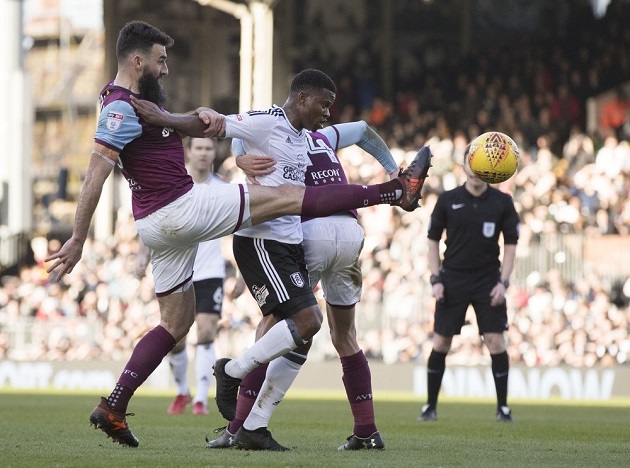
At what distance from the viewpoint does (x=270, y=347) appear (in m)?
7.91

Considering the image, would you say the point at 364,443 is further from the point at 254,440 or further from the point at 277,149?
the point at 277,149

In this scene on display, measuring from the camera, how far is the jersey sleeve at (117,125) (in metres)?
7.79

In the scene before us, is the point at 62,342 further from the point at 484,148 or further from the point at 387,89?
the point at 484,148

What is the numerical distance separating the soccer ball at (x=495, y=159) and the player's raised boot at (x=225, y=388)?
8.09ft

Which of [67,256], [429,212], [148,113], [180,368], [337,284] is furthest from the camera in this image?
[429,212]

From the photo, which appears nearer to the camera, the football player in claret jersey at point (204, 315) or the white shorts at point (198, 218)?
the white shorts at point (198, 218)

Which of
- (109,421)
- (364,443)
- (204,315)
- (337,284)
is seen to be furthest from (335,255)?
(204,315)

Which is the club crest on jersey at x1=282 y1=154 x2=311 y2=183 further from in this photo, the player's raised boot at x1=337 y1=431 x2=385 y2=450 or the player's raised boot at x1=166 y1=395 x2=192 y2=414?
the player's raised boot at x1=166 y1=395 x2=192 y2=414

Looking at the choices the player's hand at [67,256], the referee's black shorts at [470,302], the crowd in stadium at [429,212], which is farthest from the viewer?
the crowd in stadium at [429,212]

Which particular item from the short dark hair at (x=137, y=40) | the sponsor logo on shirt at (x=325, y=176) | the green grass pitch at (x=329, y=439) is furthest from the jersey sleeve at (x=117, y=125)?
the green grass pitch at (x=329, y=439)

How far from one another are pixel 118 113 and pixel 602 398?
12.7 meters

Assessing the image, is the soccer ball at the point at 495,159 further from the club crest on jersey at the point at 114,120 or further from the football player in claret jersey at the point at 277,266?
the club crest on jersey at the point at 114,120

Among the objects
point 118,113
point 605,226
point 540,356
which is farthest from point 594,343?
point 118,113

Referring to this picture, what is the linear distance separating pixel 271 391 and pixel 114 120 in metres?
1.96
